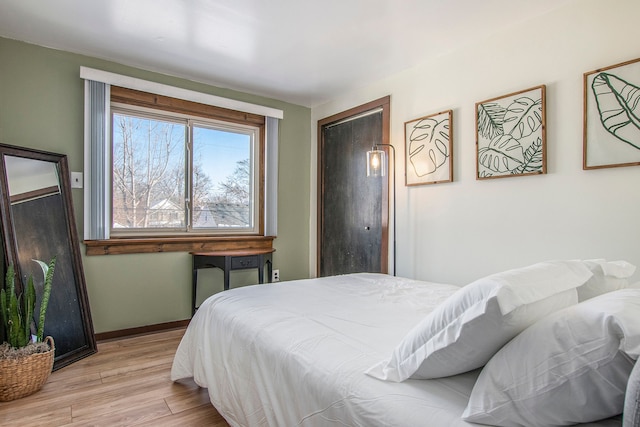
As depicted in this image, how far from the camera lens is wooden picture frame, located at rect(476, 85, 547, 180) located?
7.83 feet

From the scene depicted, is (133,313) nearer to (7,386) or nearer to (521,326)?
(7,386)

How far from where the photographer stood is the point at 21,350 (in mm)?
2172

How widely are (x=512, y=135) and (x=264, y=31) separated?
187 centimetres

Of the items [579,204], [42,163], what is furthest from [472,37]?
[42,163]

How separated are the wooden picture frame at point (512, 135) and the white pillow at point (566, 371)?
5.75 feet

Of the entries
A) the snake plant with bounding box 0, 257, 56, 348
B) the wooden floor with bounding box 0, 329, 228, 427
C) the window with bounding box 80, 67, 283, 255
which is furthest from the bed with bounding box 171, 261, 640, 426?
the window with bounding box 80, 67, 283, 255

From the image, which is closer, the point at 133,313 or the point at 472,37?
the point at 472,37

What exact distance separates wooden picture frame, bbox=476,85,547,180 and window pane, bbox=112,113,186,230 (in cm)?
267

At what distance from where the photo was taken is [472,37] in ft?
8.95

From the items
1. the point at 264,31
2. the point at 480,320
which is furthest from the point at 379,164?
the point at 480,320

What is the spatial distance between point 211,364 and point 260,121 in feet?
9.00

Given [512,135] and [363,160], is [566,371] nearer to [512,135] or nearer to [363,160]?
[512,135]

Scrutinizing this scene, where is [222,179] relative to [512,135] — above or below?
below

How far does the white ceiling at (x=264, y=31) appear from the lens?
7.65ft
